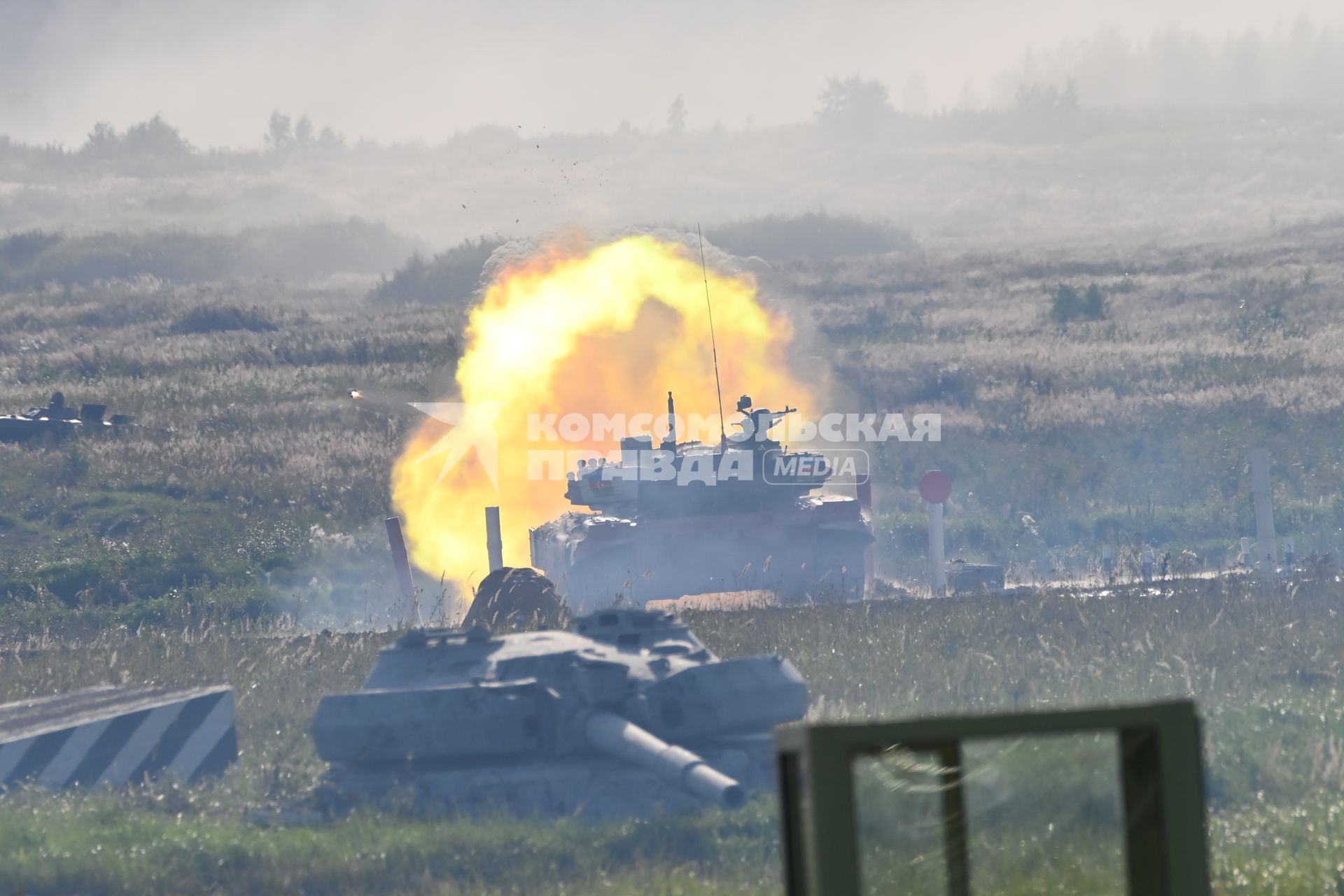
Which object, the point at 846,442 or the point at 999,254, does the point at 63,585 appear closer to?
the point at 846,442

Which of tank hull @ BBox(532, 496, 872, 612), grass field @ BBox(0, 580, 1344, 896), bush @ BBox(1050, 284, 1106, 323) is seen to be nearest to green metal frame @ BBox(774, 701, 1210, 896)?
grass field @ BBox(0, 580, 1344, 896)

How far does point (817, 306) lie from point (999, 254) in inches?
543

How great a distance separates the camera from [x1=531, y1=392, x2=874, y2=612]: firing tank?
24.7m

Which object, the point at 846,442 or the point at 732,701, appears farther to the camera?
the point at 846,442

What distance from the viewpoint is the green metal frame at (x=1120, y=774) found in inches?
138

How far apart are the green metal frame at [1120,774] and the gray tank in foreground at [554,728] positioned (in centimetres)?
1021

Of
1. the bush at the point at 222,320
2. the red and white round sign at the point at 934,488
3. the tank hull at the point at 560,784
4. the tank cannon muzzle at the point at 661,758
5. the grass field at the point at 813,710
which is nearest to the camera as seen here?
the grass field at the point at 813,710

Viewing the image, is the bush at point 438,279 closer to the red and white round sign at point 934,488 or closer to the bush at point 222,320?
the bush at point 222,320

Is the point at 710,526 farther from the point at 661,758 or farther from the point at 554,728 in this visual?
the point at 661,758

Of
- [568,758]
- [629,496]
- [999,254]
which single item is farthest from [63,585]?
[999,254]

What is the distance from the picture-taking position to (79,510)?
3400cm

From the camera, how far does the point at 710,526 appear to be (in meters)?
25.0

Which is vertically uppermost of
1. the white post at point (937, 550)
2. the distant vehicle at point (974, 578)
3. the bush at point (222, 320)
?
the bush at point (222, 320)

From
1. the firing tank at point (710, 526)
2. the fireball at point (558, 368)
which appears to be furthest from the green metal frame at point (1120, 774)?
the fireball at point (558, 368)
